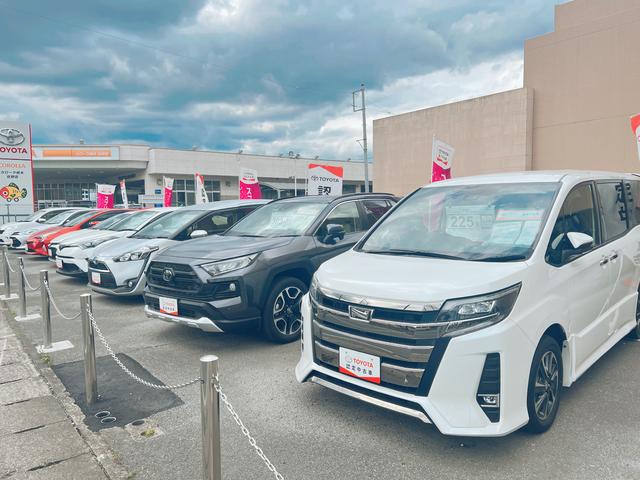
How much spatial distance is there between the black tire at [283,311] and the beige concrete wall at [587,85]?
21957 millimetres

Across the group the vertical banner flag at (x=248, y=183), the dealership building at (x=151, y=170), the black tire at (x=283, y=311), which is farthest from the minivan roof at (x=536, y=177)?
the dealership building at (x=151, y=170)

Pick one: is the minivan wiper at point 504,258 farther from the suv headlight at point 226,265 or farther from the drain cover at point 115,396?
the drain cover at point 115,396

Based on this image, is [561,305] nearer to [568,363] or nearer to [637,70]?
[568,363]

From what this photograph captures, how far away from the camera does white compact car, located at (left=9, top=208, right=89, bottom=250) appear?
16.5 metres

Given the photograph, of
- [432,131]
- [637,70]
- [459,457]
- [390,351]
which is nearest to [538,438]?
[459,457]

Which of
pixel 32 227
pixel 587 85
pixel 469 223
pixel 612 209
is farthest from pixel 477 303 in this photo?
pixel 587 85

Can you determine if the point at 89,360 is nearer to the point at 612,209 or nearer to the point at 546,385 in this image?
the point at 546,385

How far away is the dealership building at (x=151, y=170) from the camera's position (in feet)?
135

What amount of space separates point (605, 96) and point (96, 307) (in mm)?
25138

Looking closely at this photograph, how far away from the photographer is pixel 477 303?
2.89 m

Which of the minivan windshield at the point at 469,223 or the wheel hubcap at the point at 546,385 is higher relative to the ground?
the minivan windshield at the point at 469,223

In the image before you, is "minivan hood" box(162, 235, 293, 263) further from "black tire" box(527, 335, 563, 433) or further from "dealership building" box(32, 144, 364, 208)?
"dealership building" box(32, 144, 364, 208)

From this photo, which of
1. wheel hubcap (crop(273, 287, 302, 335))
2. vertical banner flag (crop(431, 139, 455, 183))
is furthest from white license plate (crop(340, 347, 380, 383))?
vertical banner flag (crop(431, 139, 455, 183))

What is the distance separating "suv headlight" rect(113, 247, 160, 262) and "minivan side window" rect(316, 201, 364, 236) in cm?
317
